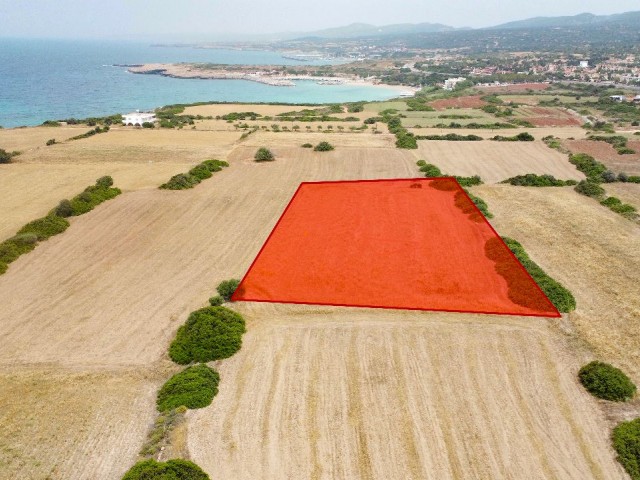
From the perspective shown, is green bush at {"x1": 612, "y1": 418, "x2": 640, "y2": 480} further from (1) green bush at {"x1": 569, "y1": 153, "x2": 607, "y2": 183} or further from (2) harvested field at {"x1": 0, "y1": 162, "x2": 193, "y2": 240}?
(2) harvested field at {"x1": 0, "y1": 162, "x2": 193, "y2": 240}

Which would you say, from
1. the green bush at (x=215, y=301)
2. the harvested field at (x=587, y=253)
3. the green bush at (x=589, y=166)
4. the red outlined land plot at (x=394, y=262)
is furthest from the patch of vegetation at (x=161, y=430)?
the green bush at (x=589, y=166)

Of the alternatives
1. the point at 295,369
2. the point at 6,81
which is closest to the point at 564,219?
the point at 295,369

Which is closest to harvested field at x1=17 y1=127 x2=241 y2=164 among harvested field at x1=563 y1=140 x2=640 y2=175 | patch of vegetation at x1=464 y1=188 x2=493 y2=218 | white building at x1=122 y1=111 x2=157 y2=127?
white building at x1=122 y1=111 x2=157 y2=127

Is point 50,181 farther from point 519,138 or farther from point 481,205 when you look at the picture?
point 519,138

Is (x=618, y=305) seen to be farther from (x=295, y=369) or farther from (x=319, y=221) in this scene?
(x=319, y=221)

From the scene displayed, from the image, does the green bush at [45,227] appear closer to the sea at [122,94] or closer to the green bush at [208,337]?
the green bush at [208,337]

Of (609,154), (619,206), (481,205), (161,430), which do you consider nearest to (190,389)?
(161,430)
